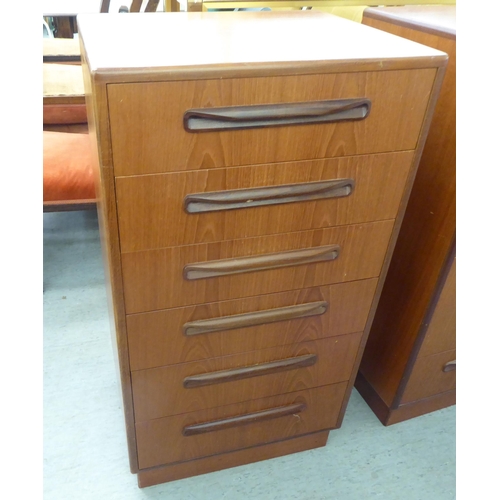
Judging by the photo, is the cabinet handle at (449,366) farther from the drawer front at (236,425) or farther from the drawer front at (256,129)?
the drawer front at (256,129)

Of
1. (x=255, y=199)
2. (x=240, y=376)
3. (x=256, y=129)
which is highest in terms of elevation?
(x=256, y=129)

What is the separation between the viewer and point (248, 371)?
91 centimetres

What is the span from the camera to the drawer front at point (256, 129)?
583 millimetres

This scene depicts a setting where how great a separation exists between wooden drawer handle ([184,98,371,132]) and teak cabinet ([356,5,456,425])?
0.99ft

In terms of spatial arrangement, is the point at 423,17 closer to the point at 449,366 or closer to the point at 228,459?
the point at 449,366

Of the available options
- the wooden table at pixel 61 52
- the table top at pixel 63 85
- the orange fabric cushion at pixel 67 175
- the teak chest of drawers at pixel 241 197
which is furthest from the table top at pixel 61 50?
the teak chest of drawers at pixel 241 197

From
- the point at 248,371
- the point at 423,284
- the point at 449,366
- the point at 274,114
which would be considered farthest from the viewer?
the point at 449,366

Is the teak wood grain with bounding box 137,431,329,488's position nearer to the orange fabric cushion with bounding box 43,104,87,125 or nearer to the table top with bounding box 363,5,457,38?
the table top with bounding box 363,5,457,38

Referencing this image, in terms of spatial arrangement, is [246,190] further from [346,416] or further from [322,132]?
[346,416]

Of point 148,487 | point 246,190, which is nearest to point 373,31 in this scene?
point 246,190

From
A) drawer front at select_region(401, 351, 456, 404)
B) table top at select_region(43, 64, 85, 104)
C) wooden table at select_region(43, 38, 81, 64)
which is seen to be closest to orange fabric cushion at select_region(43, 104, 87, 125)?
table top at select_region(43, 64, 85, 104)

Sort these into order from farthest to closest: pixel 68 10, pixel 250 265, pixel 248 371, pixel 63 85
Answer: pixel 68 10 < pixel 63 85 < pixel 248 371 < pixel 250 265

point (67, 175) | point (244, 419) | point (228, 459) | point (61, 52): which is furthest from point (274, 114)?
point (61, 52)

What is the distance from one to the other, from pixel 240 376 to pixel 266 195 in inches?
15.6
